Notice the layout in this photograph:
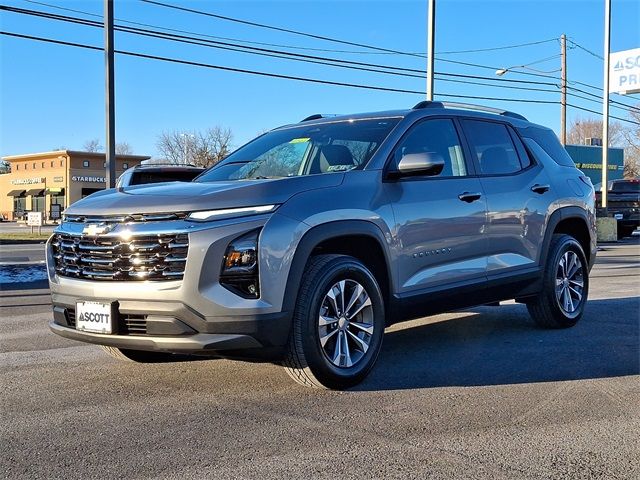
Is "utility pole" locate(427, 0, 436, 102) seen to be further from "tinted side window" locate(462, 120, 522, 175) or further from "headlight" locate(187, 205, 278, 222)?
"headlight" locate(187, 205, 278, 222)

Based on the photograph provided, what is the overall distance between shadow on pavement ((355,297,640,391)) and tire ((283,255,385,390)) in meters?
0.25

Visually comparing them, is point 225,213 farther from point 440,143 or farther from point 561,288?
point 561,288

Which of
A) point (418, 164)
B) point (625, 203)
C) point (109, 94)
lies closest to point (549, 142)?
point (418, 164)

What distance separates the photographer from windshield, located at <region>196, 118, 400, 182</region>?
522 cm

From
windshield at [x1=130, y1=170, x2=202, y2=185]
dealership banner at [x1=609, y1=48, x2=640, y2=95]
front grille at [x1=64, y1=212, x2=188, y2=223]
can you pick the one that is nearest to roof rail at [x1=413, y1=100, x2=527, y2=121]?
front grille at [x1=64, y1=212, x2=188, y2=223]

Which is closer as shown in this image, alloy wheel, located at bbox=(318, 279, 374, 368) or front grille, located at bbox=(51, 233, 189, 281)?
front grille, located at bbox=(51, 233, 189, 281)

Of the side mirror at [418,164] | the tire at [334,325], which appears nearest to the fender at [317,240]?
the tire at [334,325]

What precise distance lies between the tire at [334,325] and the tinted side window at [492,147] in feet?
6.22

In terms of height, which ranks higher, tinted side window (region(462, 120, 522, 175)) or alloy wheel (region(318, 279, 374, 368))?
tinted side window (region(462, 120, 522, 175))

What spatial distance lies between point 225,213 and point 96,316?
1.05m

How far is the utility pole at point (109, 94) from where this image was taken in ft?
50.0

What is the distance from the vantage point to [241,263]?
407 centimetres

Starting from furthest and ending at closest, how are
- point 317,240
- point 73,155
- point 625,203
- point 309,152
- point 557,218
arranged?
1. point 73,155
2. point 625,203
3. point 557,218
4. point 309,152
5. point 317,240

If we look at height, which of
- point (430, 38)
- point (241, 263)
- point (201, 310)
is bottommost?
point (201, 310)
